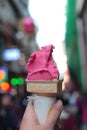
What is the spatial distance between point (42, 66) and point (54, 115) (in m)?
0.35

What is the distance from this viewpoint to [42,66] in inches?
108

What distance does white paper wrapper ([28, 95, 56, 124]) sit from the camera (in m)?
2.57

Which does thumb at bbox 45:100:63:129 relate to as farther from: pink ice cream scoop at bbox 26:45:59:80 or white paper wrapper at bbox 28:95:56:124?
pink ice cream scoop at bbox 26:45:59:80

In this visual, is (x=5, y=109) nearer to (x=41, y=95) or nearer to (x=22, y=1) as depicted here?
(x=41, y=95)

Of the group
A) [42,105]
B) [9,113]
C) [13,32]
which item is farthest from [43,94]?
[13,32]

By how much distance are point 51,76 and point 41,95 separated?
0.13 m

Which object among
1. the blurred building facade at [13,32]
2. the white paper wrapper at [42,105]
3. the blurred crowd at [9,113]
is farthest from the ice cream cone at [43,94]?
the blurred building facade at [13,32]

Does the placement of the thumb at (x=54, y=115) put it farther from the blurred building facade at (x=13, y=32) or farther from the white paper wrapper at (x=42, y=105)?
the blurred building facade at (x=13, y=32)

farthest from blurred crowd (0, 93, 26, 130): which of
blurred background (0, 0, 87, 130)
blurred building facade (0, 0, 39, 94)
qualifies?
blurred building facade (0, 0, 39, 94)

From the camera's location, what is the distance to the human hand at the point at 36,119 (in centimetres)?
249

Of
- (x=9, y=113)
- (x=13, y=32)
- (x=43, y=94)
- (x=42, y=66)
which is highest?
(x=13, y=32)

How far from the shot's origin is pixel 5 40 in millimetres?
37250

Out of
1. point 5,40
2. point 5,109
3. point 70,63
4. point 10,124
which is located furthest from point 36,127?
point 5,40

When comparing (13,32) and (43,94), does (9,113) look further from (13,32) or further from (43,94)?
(13,32)
